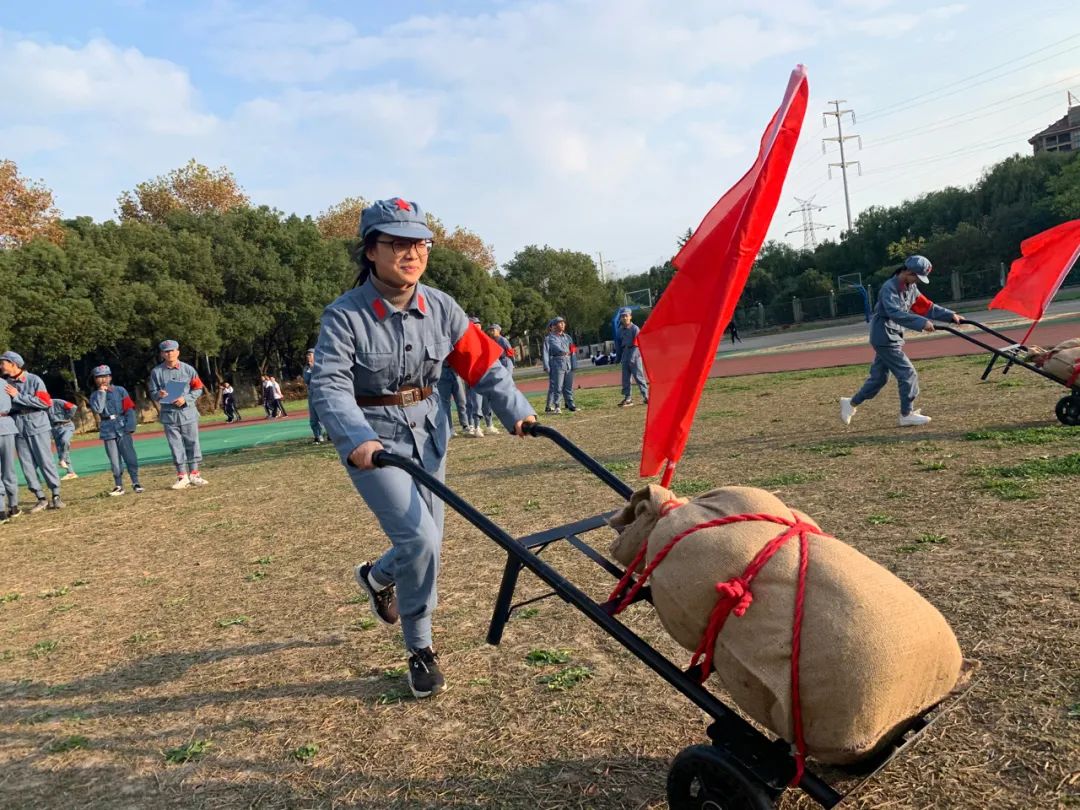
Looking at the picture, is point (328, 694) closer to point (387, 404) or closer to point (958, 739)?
point (387, 404)

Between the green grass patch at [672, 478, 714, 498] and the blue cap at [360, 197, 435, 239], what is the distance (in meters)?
4.45

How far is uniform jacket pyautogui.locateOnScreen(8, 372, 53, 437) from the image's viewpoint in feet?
34.4

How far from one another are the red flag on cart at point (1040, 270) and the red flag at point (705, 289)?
6476 millimetres

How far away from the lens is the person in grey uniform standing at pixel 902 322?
8914mm

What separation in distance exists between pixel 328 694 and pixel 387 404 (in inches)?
58.1

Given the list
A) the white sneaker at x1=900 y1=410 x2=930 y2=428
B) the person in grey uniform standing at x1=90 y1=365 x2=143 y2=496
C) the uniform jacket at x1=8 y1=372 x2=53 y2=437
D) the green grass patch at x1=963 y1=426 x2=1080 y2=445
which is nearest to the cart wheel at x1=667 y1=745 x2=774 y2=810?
the green grass patch at x1=963 y1=426 x2=1080 y2=445

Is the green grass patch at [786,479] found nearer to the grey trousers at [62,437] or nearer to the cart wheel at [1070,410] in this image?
the cart wheel at [1070,410]

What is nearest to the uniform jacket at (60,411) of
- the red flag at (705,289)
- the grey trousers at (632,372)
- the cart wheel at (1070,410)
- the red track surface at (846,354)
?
the grey trousers at (632,372)

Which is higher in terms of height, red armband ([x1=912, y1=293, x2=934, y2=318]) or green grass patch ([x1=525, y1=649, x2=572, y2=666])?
red armband ([x1=912, y1=293, x2=934, y2=318])

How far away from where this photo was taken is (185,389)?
447 inches

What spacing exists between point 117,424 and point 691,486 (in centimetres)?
897

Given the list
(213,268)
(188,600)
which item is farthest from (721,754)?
(213,268)

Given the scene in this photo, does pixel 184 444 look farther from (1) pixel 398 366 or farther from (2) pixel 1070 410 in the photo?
(2) pixel 1070 410

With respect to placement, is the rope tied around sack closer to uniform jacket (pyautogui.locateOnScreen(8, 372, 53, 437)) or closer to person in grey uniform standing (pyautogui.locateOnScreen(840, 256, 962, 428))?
person in grey uniform standing (pyautogui.locateOnScreen(840, 256, 962, 428))
